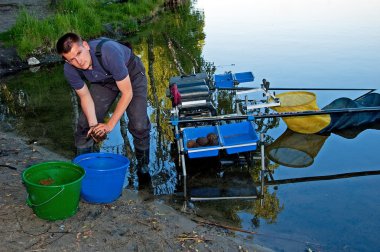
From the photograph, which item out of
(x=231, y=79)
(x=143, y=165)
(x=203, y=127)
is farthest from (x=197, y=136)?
(x=231, y=79)

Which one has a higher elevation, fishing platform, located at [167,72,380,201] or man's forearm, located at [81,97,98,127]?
man's forearm, located at [81,97,98,127]

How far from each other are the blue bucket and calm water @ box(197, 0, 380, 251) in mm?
1307

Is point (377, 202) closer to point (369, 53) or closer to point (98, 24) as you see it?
point (369, 53)

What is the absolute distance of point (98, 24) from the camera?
13773 mm

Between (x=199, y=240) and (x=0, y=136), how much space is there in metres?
3.86

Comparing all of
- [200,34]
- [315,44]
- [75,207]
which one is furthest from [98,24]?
[75,207]

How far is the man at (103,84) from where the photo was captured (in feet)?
12.4

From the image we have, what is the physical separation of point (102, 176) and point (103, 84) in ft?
3.59

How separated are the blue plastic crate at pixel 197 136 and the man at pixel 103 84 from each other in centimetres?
54

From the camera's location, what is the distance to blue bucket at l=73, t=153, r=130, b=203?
13.1ft

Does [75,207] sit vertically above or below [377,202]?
above

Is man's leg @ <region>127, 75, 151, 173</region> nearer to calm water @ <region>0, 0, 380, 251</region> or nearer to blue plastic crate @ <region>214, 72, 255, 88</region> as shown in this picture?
calm water @ <region>0, 0, 380, 251</region>

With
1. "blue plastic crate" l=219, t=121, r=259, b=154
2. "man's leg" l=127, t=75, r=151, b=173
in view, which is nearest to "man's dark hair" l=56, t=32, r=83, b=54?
"man's leg" l=127, t=75, r=151, b=173

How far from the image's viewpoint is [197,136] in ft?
18.3
